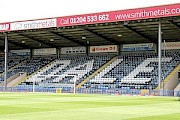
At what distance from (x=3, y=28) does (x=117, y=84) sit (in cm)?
1613

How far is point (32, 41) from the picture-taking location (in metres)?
56.3

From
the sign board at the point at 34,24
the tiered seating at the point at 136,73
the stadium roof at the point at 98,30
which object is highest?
the sign board at the point at 34,24

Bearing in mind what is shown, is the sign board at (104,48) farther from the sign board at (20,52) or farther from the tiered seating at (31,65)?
the sign board at (20,52)

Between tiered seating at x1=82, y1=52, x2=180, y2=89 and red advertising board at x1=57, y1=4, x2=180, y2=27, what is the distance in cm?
860

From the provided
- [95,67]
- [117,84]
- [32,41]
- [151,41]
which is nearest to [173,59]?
[151,41]

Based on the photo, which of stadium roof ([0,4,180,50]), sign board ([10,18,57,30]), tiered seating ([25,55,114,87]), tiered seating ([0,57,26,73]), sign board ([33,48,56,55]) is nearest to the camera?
stadium roof ([0,4,180,50])

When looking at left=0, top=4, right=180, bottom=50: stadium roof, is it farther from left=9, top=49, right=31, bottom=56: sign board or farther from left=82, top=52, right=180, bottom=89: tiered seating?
left=9, top=49, right=31, bottom=56: sign board

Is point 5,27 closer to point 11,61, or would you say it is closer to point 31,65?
point 31,65

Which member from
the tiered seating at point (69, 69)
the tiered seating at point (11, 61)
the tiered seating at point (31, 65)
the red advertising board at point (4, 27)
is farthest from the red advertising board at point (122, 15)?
the tiered seating at point (11, 61)

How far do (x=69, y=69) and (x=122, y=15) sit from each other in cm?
1721

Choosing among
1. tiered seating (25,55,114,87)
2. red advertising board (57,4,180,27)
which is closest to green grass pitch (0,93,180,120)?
red advertising board (57,4,180,27)

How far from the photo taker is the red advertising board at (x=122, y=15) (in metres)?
36.0

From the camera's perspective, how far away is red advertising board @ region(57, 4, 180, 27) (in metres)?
36.0

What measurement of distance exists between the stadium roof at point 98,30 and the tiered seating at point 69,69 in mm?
2210
